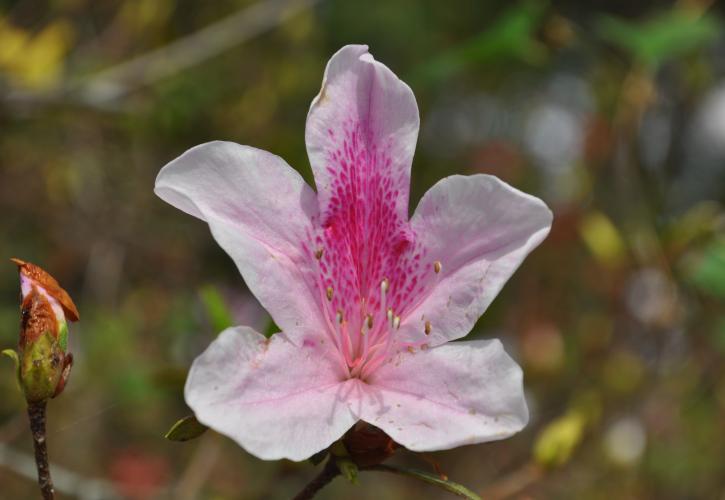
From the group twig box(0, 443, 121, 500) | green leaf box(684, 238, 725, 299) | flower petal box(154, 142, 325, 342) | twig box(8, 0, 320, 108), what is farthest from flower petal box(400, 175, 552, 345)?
twig box(8, 0, 320, 108)

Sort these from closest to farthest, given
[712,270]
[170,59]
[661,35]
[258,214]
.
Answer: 1. [258,214]
2. [712,270]
3. [661,35]
4. [170,59]

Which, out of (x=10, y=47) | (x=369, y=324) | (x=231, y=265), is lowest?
(x=231, y=265)

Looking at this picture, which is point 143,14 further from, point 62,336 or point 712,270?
point 62,336

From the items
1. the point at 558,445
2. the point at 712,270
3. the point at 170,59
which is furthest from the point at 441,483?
the point at 170,59

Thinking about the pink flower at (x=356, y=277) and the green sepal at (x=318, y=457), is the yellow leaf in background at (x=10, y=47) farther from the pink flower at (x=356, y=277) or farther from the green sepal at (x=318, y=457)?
the green sepal at (x=318, y=457)

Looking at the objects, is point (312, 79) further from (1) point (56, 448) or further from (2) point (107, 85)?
(1) point (56, 448)

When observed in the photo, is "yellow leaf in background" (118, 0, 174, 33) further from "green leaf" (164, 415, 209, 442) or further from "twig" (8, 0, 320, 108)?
"green leaf" (164, 415, 209, 442)
